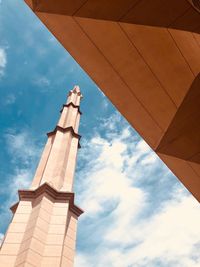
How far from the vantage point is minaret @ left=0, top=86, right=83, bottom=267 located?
9055mm

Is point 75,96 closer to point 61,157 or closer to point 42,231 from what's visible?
point 61,157

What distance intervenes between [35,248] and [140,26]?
738cm

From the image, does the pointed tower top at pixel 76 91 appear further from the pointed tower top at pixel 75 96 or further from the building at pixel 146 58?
the building at pixel 146 58

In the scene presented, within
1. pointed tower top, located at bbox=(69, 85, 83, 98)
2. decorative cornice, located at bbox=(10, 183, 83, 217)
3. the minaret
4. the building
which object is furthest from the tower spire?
the building

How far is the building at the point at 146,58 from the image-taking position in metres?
5.12

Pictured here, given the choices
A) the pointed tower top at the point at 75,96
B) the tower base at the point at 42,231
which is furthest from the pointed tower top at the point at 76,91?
the tower base at the point at 42,231

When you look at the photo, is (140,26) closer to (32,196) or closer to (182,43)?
(182,43)

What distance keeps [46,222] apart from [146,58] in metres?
7.04

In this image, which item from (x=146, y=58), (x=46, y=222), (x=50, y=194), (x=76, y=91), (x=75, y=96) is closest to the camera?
(x=146, y=58)

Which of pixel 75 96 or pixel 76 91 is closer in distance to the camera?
pixel 75 96

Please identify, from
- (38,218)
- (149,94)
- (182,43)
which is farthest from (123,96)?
(38,218)

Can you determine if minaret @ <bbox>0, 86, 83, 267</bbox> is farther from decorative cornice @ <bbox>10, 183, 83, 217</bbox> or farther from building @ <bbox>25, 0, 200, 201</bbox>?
building @ <bbox>25, 0, 200, 201</bbox>

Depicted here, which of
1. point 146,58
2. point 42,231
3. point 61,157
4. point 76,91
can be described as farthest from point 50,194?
point 76,91

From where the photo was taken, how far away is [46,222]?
10.2 m
